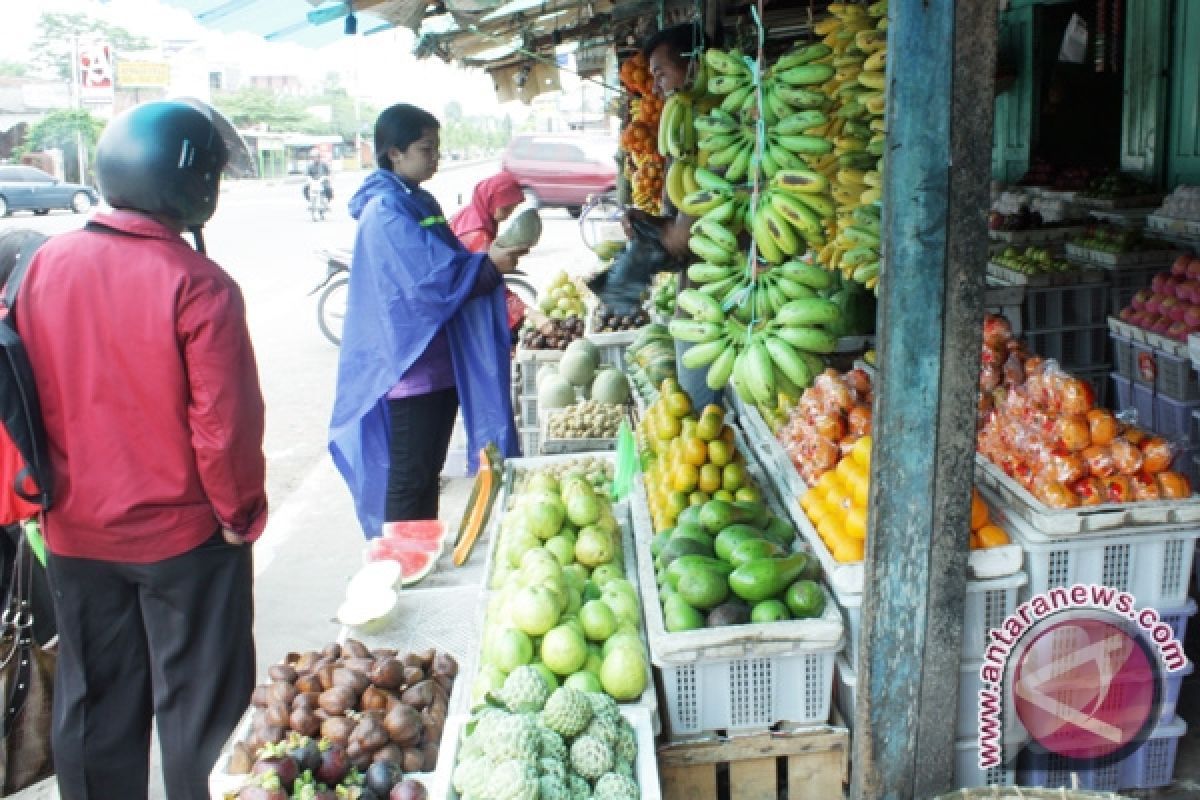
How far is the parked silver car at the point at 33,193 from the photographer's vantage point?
2656 centimetres

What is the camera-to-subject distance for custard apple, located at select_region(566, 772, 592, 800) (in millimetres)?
2023

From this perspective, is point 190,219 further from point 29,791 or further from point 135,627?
point 29,791

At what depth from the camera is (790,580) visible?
2.58 m

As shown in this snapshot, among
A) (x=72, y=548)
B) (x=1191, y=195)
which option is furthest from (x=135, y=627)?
(x=1191, y=195)

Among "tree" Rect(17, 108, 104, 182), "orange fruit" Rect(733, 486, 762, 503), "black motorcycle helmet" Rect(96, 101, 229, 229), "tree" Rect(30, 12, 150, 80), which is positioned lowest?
"orange fruit" Rect(733, 486, 762, 503)

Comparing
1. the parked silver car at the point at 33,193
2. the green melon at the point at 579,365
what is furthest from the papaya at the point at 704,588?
the parked silver car at the point at 33,193

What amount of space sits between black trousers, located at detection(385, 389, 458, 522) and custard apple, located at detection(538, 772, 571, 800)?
238cm

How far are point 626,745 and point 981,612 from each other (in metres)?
0.99

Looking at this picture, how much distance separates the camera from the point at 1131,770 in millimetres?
2812

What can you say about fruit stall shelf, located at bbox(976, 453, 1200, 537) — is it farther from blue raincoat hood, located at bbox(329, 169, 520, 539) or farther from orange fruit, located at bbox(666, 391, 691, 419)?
blue raincoat hood, located at bbox(329, 169, 520, 539)

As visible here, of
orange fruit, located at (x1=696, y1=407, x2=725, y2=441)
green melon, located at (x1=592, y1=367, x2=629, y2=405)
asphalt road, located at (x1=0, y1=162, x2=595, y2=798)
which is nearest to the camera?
orange fruit, located at (x1=696, y1=407, x2=725, y2=441)

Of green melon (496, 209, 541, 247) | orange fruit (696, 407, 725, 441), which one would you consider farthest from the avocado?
green melon (496, 209, 541, 247)

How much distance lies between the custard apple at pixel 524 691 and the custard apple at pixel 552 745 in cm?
13

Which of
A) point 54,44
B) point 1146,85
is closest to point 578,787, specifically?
point 1146,85
